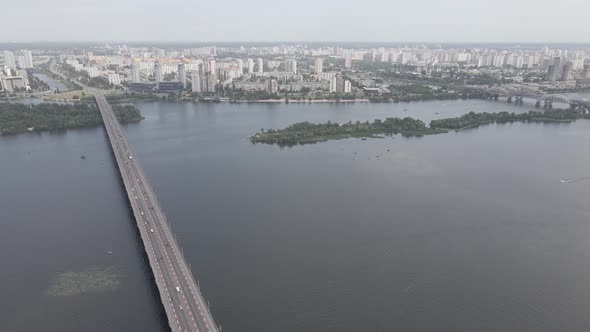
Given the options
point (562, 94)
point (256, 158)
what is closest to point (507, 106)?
point (562, 94)

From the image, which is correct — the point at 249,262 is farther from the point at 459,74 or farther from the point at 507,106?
the point at 459,74

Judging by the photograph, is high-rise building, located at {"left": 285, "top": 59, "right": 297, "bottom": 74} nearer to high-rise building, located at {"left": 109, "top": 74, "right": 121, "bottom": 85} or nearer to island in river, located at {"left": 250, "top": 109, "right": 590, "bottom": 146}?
high-rise building, located at {"left": 109, "top": 74, "right": 121, "bottom": 85}

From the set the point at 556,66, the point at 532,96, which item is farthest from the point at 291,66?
the point at 556,66

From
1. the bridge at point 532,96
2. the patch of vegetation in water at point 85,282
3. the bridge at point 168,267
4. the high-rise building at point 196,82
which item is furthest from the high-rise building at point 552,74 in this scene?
the patch of vegetation in water at point 85,282

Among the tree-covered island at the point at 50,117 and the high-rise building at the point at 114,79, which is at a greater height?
the high-rise building at the point at 114,79

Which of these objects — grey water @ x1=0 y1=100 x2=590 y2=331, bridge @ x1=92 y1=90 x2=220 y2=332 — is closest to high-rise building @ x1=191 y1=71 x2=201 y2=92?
grey water @ x1=0 y1=100 x2=590 y2=331

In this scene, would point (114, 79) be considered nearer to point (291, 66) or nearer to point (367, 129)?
point (291, 66)

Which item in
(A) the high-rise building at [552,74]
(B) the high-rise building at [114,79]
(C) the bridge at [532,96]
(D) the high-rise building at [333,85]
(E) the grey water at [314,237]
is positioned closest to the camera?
(E) the grey water at [314,237]

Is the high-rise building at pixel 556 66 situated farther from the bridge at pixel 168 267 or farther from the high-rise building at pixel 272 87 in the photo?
the bridge at pixel 168 267
